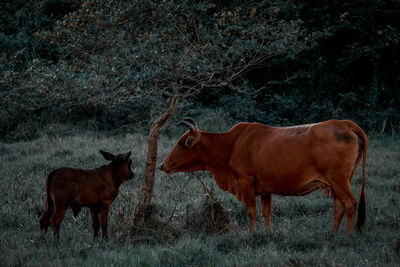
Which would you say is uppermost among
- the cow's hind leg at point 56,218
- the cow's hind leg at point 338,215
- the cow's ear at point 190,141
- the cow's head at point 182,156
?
the cow's ear at point 190,141

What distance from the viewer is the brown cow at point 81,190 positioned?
5172 millimetres

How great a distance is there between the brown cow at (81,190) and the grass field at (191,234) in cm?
27

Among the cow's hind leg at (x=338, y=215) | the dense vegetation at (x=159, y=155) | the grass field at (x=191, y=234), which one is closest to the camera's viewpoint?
the grass field at (x=191, y=234)

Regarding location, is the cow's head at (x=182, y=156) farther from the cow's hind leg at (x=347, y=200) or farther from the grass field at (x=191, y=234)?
the cow's hind leg at (x=347, y=200)

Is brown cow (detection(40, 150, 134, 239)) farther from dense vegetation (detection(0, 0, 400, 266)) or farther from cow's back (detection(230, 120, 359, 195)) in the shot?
cow's back (detection(230, 120, 359, 195))

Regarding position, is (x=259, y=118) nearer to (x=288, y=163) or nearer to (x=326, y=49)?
(x=326, y=49)

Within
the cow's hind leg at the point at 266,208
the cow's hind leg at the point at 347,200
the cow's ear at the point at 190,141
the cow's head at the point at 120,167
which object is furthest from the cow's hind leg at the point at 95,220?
the cow's hind leg at the point at 347,200

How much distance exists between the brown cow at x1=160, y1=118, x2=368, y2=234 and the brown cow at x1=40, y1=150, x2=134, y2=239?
117cm

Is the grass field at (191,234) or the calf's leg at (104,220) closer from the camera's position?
the grass field at (191,234)

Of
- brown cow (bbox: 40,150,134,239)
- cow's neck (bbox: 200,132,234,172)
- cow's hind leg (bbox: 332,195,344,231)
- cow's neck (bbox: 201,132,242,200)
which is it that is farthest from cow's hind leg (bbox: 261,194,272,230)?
brown cow (bbox: 40,150,134,239)

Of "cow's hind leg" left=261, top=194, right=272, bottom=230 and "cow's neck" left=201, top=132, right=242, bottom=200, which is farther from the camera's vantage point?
"cow's neck" left=201, top=132, right=242, bottom=200

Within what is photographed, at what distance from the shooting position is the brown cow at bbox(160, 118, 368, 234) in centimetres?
600

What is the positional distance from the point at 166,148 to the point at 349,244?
6266mm

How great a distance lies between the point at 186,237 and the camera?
557cm
